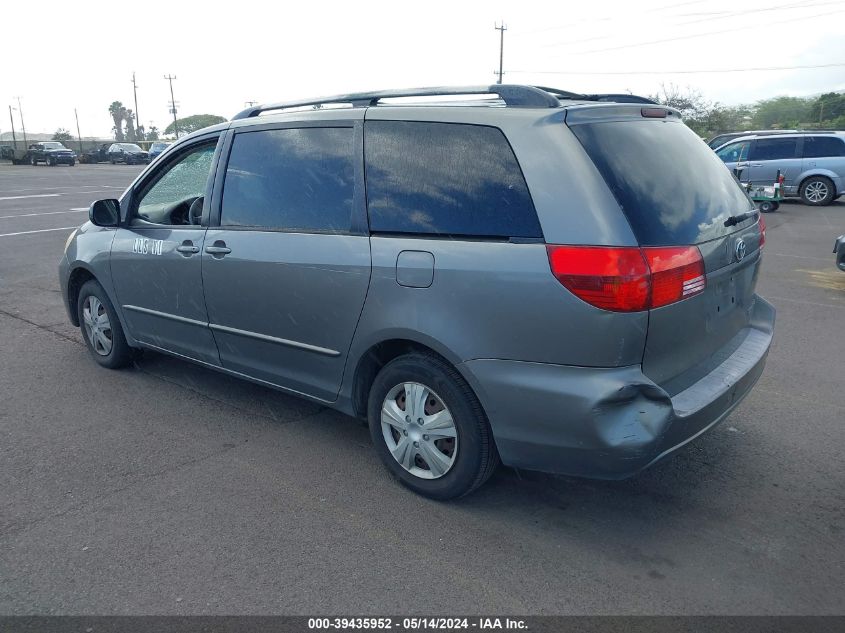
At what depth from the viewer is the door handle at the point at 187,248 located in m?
4.37

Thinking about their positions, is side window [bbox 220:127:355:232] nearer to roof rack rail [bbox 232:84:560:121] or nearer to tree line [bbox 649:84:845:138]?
roof rack rail [bbox 232:84:560:121]

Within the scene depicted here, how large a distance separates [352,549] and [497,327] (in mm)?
1132

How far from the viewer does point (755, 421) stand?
439 centimetres

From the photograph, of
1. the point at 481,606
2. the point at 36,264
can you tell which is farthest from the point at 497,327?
the point at 36,264

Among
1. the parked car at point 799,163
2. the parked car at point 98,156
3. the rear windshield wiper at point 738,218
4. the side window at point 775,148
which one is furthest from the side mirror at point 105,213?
the parked car at point 98,156

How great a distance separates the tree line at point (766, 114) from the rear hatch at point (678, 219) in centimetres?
2847

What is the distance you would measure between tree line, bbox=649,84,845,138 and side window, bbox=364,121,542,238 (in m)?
28.9

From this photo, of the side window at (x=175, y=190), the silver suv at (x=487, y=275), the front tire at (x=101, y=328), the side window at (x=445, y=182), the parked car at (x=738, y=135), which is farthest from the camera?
the parked car at (x=738, y=135)

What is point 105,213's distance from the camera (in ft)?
16.4

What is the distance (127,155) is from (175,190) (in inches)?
2014

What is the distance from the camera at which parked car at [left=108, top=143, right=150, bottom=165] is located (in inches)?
2015

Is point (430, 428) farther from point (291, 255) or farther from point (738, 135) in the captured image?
point (738, 135)

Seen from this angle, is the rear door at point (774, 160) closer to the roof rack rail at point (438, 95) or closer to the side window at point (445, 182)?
the roof rack rail at point (438, 95)

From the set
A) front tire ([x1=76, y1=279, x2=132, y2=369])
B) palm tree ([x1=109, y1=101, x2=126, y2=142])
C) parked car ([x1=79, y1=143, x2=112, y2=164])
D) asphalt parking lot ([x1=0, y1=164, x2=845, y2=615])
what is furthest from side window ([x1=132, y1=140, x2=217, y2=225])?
palm tree ([x1=109, y1=101, x2=126, y2=142])
